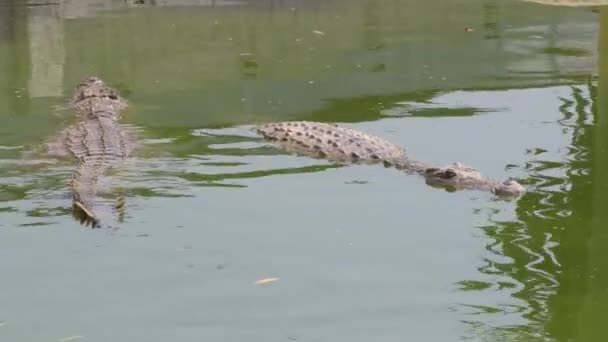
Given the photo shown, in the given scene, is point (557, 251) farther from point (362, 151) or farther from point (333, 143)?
point (333, 143)

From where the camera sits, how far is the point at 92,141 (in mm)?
8555

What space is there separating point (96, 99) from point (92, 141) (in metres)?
1.48

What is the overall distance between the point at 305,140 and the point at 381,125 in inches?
39.0

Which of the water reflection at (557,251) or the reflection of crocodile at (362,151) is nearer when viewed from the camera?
the water reflection at (557,251)

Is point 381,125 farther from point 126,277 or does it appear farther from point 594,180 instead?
point 126,277

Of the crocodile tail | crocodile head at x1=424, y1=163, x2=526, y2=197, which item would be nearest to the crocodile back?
crocodile head at x1=424, y1=163, x2=526, y2=197

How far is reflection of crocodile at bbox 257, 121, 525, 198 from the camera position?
24.2 feet

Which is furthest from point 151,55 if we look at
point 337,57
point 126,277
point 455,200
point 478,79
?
point 126,277

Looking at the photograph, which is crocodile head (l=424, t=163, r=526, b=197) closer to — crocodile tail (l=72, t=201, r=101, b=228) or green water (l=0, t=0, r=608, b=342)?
green water (l=0, t=0, r=608, b=342)

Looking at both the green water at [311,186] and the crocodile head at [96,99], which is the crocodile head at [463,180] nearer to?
the green water at [311,186]

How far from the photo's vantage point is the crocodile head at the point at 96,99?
971cm

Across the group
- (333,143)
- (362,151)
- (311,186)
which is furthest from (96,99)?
(311,186)

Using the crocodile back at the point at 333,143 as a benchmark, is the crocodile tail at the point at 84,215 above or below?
below

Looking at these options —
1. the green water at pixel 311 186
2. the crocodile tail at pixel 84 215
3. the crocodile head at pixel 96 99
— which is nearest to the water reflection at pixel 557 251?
the green water at pixel 311 186
